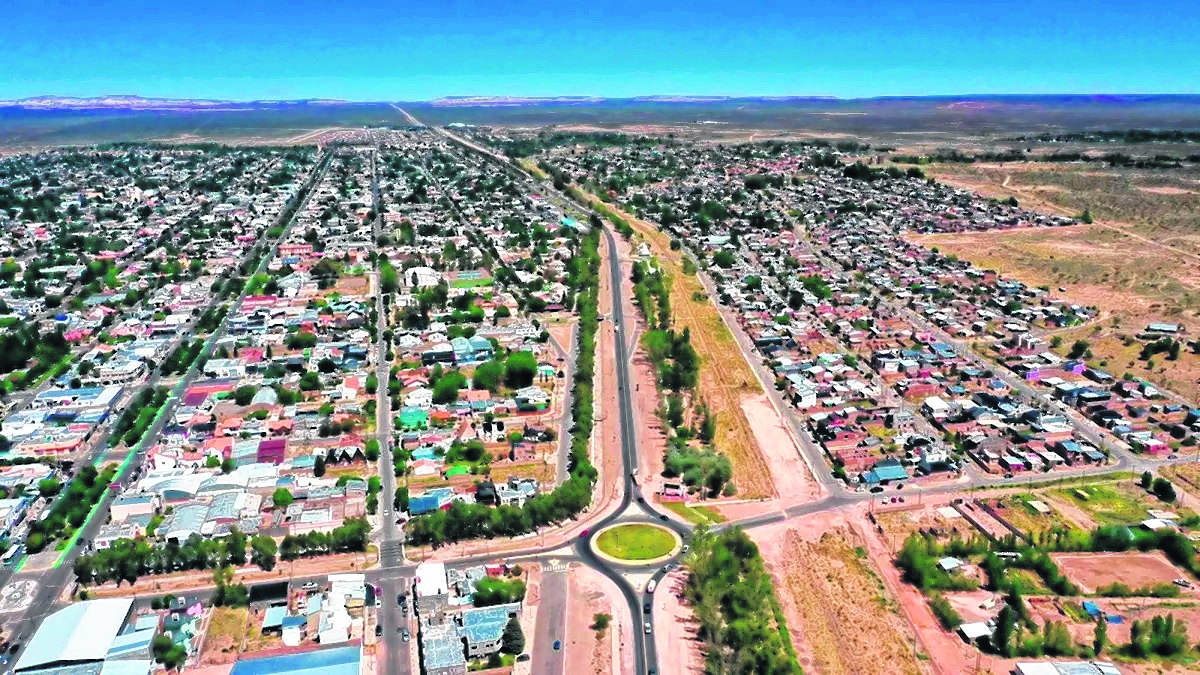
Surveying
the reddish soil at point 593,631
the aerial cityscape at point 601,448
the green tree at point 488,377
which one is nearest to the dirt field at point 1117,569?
the aerial cityscape at point 601,448

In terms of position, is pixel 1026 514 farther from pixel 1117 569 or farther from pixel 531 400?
pixel 531 400

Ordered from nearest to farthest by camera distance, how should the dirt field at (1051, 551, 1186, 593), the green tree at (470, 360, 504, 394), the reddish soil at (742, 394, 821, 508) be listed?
the dirt field at (1051, 551, 1186, 593)
the reddish soil at (742, 394, 821, 508)
the green tree at (470, 360, 504, 394)

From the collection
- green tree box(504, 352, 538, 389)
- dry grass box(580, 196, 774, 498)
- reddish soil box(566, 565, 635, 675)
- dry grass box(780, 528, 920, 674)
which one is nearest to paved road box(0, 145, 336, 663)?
reddish soil box(566, 565, 635, 675)

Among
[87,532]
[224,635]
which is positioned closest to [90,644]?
[224,635]

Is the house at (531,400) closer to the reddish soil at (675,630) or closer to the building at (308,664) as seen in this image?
the reddish soil at (675,630)

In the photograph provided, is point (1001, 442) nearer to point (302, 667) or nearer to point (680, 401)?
point (680, 401)

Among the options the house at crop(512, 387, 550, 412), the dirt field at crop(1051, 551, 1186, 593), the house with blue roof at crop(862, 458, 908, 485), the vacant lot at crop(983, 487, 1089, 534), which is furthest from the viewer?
the house at crop(512, 387, 550, 412)

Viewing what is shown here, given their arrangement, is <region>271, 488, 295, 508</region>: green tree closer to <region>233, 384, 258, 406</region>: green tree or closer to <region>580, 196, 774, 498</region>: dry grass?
<region>233, 384, 258, 406</region>: green tree

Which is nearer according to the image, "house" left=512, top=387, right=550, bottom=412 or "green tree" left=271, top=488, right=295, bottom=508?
"green tree" left=271, top=488, right=295, bottom=508
